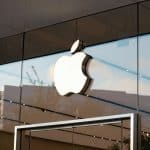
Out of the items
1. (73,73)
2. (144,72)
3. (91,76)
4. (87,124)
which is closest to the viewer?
(144,72)

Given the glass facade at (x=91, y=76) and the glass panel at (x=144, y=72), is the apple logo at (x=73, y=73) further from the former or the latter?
the glass panel at (x=144, y=72)

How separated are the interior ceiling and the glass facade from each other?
4.5 inches

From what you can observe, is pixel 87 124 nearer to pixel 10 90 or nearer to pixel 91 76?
pixel 91 76

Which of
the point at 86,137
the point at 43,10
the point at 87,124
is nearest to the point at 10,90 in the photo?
the point at 43,10

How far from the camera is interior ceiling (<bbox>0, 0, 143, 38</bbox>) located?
9523 millimetres

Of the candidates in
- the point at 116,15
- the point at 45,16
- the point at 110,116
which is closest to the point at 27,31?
the point at 45,16

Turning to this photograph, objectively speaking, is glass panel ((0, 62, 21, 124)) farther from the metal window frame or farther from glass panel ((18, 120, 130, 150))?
glass panel ((18, 120, 130, 150))

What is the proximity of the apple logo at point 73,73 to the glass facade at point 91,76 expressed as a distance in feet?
0.29

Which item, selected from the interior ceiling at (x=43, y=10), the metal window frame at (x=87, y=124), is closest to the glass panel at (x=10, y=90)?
the metal window frame at (x=87, y=124)

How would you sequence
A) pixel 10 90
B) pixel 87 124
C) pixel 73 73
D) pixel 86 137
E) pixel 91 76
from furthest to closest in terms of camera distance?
pixel 10 90, pixel 73 73, pixel 91 76, pixel 87 124, pixel 86 137

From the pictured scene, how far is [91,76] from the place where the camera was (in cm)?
932

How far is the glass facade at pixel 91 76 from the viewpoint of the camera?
8742mm

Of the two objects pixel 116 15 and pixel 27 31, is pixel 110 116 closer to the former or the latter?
pixel 116 15

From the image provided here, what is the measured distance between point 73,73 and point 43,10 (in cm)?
113
